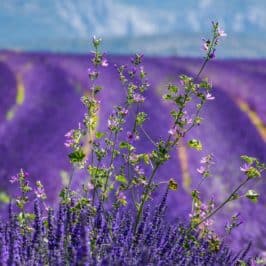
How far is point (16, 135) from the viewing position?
13.2m

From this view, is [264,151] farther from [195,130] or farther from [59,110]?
[59,110]

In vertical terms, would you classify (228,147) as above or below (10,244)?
above

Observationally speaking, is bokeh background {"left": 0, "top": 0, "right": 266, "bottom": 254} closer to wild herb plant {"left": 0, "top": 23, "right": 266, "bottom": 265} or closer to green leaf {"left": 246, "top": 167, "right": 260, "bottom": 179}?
wild herb plant {"left": 0, "top": 23, "right": 266, "bottom": 265}

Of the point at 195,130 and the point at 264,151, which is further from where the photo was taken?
the point at 195,130

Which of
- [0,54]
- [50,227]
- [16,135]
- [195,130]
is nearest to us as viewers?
[50,227]

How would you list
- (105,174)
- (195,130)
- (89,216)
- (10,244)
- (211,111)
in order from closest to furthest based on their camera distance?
(10,244) < (89,216) < (105,174) < (195,130) < (211,111)

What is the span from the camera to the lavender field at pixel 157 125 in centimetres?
1016

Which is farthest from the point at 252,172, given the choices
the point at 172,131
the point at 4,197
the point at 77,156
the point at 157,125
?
the point at 157,125

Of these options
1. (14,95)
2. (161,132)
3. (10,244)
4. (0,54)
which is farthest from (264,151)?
(0,54)

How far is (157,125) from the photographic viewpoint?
563 inches

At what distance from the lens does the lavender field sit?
10156mm

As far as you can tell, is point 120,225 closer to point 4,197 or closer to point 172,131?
point 172,131

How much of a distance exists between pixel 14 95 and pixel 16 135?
4656mm

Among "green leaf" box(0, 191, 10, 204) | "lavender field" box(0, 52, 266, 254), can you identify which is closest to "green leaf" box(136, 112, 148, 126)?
"lavender field" box(0, 52, 266, 254)
